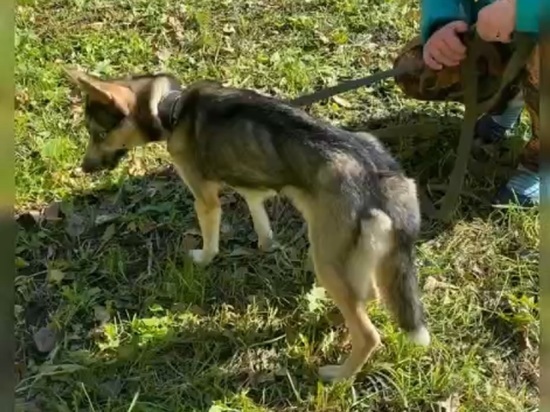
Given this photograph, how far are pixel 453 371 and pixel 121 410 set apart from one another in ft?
3.85

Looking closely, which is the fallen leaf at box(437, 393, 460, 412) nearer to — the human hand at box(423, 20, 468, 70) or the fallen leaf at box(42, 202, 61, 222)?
the human hand at box(423, 20, 468, 70)

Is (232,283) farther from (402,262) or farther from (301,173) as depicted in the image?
(402,262)

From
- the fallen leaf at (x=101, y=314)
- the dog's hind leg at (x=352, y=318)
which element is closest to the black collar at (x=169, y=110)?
the fallen leaf at (x=101, y=314)

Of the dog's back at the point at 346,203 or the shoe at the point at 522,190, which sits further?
the shoe at the point at 522,190

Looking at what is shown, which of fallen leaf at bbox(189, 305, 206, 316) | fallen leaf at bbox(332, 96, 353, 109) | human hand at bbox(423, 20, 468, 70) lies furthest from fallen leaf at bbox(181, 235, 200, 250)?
human hand at bbox(423, 20, 468, 70)

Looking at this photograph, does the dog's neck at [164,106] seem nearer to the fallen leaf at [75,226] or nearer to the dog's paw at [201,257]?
the dog's paw at [201,257]

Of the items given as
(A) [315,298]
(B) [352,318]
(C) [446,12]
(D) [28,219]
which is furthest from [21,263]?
(C) [446,12]

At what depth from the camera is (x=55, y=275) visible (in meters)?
3.64

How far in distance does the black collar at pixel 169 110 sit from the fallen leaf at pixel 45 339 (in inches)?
36.3

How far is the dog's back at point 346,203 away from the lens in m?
2.83

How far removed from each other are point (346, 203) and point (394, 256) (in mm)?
232

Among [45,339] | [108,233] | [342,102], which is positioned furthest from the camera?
[342,102]

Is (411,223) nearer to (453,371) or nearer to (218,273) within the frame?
(453,371)

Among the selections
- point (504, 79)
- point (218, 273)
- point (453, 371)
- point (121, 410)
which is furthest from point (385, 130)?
point (121, 410)
